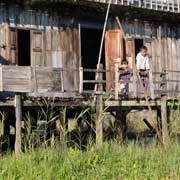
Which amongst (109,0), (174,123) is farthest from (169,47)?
(174,123)

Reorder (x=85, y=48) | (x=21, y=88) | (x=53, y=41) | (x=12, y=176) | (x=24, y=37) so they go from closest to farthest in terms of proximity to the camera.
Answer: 1. (x=12, y=176)
2. (x=21, y=88)
3. (x=53, y=41)
4. (x=24, y=37)
5. (x=85, y=48)

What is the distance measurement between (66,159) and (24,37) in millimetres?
10426

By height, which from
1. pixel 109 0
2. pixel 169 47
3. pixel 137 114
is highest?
pixel 109 0

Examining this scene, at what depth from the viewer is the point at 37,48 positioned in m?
17.0

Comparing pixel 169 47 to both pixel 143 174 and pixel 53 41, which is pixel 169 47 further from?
pixel 143 174

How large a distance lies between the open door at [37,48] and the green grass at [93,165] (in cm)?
781

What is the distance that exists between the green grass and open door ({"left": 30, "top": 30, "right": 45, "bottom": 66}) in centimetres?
781

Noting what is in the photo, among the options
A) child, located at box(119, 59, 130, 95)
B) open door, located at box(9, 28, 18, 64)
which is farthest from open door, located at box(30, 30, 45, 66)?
child, located at box(119, 59, 130, 95)

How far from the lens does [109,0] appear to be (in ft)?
58.5

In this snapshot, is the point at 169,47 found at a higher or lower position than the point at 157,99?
higher

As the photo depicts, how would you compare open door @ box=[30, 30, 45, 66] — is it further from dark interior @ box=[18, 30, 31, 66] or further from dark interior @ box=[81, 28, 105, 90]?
dark interior @ box=[81, 28, 105, 90]

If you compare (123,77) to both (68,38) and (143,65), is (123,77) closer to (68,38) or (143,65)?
(143,65)

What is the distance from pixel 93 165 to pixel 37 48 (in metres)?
8.56

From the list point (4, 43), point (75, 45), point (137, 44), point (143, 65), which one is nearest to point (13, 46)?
point (4, 43)
